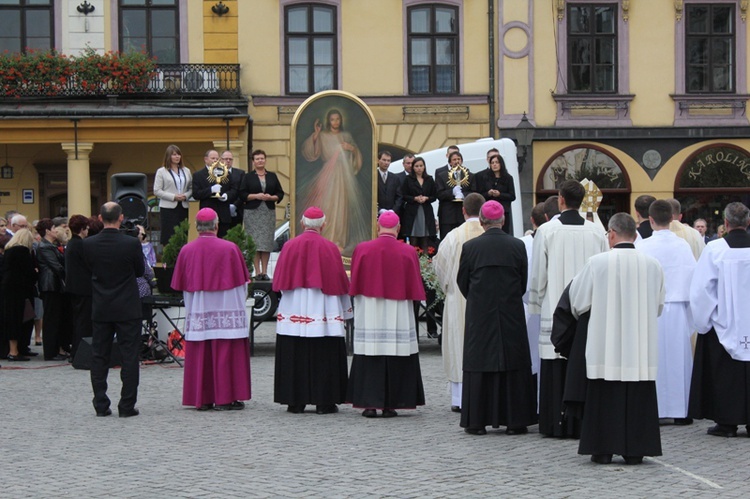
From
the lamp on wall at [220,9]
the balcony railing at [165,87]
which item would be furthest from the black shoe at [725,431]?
the lamp on wall at [220,9]

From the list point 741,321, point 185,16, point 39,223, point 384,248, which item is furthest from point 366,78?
point 741,321

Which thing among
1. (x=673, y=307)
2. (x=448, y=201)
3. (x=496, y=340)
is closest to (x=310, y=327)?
(x=496, y=340)

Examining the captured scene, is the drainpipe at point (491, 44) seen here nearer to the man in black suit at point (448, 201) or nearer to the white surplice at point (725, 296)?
the man in black suit at point (448, 201)

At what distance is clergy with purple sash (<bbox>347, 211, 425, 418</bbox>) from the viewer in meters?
13.2

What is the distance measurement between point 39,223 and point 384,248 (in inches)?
301

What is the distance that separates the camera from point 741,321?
1173 cm

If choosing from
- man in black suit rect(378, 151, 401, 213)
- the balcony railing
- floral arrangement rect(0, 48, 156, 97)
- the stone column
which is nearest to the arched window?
the balcony railing

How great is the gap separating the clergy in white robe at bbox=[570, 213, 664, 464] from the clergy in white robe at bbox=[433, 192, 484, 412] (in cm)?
309

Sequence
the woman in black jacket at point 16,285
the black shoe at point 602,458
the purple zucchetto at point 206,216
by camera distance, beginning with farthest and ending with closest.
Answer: the woman in black jacket at point 16,285 → the purple zucchetto at point 206,216 → the black shoe at point 602,458

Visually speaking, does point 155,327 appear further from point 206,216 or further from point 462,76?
point 462,76

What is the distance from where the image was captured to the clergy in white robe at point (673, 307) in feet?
41.6

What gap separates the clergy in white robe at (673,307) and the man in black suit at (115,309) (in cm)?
478

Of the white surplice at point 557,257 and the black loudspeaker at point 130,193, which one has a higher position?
the black loudspeaker at point 130,193

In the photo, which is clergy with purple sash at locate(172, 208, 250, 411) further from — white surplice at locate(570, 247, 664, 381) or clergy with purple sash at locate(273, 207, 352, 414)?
white surplice at locate(570, 247, 664, 381)
